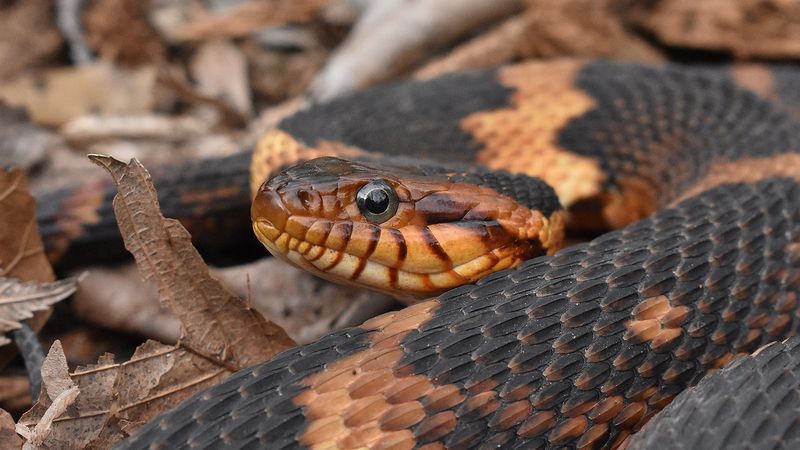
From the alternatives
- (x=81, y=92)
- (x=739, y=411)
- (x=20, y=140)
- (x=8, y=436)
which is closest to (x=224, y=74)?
(x=81, y=92)

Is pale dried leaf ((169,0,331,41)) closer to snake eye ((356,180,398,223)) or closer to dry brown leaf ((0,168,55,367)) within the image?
dry brown leaf ((0,168,55,367))

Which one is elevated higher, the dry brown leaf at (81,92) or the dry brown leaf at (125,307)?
the dry brown leaf at (81,92)

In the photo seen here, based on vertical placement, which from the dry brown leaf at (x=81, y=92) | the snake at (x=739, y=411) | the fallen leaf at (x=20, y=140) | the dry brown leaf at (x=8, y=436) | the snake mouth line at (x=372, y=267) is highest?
the dry brown leaf at (x=81, y=92)

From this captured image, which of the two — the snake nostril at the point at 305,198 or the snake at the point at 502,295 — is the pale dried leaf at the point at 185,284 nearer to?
the snake at the point at 502,295

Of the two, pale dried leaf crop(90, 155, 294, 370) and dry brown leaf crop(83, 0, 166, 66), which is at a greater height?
dry brown leaf crop(83, 0, 166, 66)

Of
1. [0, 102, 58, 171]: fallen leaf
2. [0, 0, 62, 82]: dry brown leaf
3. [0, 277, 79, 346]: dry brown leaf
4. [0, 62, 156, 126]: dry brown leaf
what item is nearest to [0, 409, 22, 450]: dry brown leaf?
[0, 277, 79, 346]: dry brown leaf

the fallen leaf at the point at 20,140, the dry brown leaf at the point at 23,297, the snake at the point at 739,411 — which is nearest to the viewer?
the snake at the point at 739,411

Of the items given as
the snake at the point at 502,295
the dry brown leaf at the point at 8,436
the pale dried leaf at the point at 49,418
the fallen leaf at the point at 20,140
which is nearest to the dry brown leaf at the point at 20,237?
the dry brown leaf at the point at 8,436
